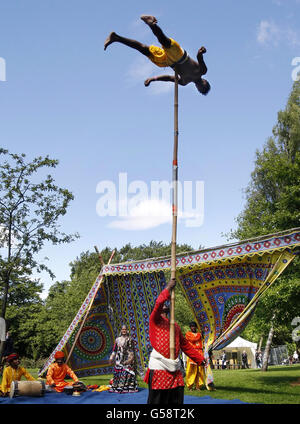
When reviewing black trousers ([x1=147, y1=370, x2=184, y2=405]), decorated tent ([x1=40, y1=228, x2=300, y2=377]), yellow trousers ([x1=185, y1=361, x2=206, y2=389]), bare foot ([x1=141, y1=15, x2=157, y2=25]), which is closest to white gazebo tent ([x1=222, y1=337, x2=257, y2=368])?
decorated tent ([x1=40, y1=228, x2=300, y2=377])

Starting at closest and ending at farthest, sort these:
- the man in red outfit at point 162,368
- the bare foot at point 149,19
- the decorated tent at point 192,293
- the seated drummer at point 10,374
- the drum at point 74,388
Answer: the man in red outfit at point 162,368, the bare foot at point 149,19, the decorated tent at point 192,293, the seated drummer at point 10,374, the drum at point 74,388

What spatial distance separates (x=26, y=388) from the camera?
752 cm

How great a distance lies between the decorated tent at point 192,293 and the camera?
739 centimetres

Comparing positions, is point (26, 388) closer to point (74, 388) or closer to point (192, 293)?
point (74, 388)

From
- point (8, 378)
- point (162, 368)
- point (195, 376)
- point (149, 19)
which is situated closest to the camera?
point (162, 368)

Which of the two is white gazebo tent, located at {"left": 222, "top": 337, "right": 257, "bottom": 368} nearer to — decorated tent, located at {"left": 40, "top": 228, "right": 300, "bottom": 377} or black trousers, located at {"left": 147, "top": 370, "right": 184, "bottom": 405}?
decorated tent, located at {"left": 40, "top": 228, "right": 300, "bottom": 377}

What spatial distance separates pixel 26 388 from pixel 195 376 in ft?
11.2

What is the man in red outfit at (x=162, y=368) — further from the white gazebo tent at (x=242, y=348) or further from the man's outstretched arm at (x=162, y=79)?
the white gazebo tent at (x=242, y=348)

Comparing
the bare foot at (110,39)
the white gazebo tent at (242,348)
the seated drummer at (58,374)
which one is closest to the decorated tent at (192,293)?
the seated drummer at (58,374)

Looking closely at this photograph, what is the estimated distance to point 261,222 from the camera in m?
13.9

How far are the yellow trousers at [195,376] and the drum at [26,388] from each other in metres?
2.99

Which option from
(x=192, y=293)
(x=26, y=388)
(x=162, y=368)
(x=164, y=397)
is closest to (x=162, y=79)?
(x=162, y=368)

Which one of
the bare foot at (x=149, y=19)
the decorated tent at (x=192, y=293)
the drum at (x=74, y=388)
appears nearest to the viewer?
the bare foot at (x=149, y=19)

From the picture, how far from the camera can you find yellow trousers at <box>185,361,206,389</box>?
28.4 ft
